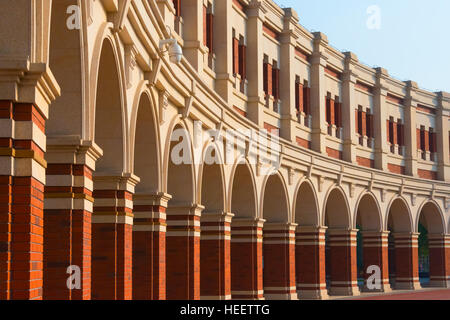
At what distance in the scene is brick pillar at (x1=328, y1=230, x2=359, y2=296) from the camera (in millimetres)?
34375

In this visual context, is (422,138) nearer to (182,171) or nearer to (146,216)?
(182,171)

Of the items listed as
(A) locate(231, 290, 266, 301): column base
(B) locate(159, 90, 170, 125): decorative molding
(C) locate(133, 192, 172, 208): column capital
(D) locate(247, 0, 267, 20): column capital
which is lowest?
(A) locate(231, 290, 266, 301): column base

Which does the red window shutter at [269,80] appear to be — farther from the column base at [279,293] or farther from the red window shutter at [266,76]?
the column base at [279,293]

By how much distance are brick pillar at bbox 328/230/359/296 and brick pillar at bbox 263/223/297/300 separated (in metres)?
5.77

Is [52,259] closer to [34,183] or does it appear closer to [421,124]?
[34,183]

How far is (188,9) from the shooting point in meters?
19.4

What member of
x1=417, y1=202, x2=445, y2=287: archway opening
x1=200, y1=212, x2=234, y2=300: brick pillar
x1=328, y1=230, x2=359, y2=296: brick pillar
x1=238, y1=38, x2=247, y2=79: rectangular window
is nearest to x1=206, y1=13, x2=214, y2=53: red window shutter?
x1=238, y1=38, x2=247, y2=79: rectangular window

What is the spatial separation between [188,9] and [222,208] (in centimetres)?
574

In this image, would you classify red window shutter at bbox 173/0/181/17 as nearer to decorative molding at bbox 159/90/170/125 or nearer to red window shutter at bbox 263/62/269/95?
decorative molding at bbox 159/90/170/125

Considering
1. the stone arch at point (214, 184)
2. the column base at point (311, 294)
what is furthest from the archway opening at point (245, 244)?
the column base at point (311, 294)

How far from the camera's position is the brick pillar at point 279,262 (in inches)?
1129

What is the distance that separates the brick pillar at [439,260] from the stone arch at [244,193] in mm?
19690

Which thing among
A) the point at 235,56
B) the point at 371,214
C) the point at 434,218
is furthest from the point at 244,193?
the point at 434,218

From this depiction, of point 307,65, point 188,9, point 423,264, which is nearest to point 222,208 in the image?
point 188,9
